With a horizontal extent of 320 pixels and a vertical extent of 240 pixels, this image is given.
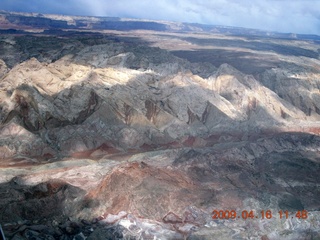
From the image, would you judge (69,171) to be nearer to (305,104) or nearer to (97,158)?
(97,158)

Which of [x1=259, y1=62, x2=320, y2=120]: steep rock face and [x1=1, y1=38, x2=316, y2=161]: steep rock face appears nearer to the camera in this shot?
[x1=1, y1=38, x2=316, y2=161]: steep rock face

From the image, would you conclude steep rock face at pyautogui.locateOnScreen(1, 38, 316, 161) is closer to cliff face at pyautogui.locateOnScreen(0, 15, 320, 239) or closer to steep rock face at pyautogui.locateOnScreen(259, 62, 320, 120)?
cliff face at pyautogui.locateOnScreen(0, 15, 320, 239)
